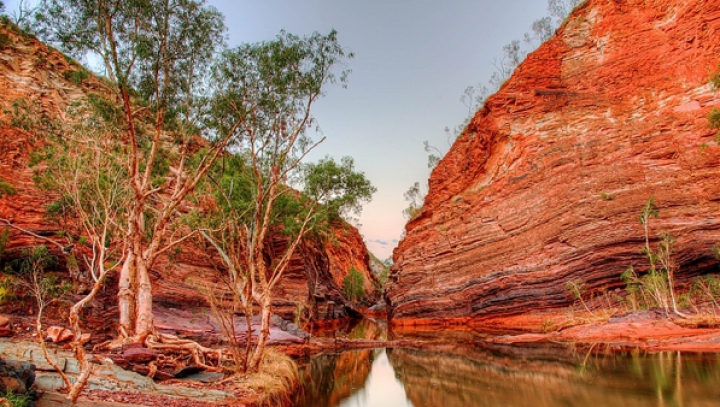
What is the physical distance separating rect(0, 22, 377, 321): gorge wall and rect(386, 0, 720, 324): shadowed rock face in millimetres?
10252

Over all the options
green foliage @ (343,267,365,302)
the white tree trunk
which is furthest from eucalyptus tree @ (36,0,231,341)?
green foliage @ (343,267,365,302)

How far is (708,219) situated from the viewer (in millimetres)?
19422

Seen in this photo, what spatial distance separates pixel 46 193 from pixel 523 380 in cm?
2389

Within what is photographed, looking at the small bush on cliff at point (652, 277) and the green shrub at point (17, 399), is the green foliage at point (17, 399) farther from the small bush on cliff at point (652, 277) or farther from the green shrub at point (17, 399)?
the small bush on cliff at point (652, 277)

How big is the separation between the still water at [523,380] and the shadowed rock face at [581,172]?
8792mm

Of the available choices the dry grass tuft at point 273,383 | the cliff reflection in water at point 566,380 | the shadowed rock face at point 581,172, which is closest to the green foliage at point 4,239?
the dry grass tuft at point 273,383

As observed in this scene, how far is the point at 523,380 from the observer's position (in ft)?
35.9

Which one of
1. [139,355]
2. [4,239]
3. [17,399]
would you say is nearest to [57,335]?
[139,355]

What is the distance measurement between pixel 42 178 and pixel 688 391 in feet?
80.4

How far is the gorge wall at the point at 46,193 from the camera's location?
18484 mm

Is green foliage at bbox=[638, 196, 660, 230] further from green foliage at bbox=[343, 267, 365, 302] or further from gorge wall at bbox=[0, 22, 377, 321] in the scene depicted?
green foliage at bbox=[343, 267, 365, 302]

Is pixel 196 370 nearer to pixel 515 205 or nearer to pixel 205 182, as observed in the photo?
pixel 205 182

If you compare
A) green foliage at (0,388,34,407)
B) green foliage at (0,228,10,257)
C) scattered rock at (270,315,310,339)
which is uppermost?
green foliage at (0,228,10,257)

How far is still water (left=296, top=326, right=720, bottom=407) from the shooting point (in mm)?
8500
